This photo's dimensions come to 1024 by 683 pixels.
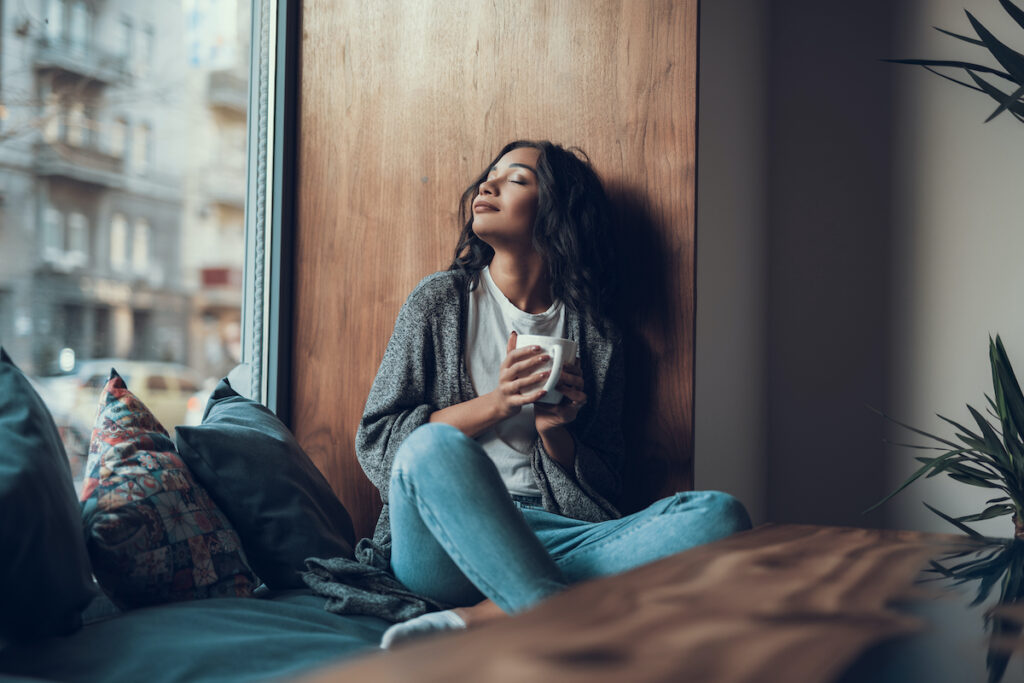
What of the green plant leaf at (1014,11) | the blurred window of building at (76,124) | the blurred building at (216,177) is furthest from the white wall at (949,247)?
the blurred window of building at (76,124)

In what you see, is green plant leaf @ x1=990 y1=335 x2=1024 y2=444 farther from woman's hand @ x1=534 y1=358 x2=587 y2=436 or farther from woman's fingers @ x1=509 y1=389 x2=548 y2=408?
woman's fingers @ x1=509 y1=389 x2=548 y2=408

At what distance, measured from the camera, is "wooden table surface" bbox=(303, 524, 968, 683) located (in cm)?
38

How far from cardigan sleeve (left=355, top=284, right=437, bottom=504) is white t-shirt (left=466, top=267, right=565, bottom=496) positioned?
94mm

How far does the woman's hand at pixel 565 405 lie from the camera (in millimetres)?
1456

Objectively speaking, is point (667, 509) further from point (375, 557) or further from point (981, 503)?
point (981, 503)

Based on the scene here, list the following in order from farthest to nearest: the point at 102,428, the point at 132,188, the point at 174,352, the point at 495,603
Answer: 1. the point at 174,352
2. the point at 132,188
3. the point at 102,428
4. the point at 495,603

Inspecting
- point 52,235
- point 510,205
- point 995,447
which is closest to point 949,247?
point 995,447

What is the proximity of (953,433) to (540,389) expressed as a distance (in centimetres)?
124

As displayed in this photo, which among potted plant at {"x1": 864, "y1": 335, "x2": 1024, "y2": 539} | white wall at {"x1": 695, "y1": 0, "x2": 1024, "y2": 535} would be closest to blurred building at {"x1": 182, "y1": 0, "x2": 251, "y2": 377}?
white wall at {"x1": 695, "y1": 0, "x2": 1024, "y2": 535}

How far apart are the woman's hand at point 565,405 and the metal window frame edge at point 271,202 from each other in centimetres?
81

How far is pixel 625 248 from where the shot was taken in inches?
69.7

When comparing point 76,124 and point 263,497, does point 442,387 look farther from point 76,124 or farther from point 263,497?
point 76,124

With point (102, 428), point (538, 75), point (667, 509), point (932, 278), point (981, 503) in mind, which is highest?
point (538, 75)

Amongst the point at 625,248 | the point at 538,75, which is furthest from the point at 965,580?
the point at 538,75
